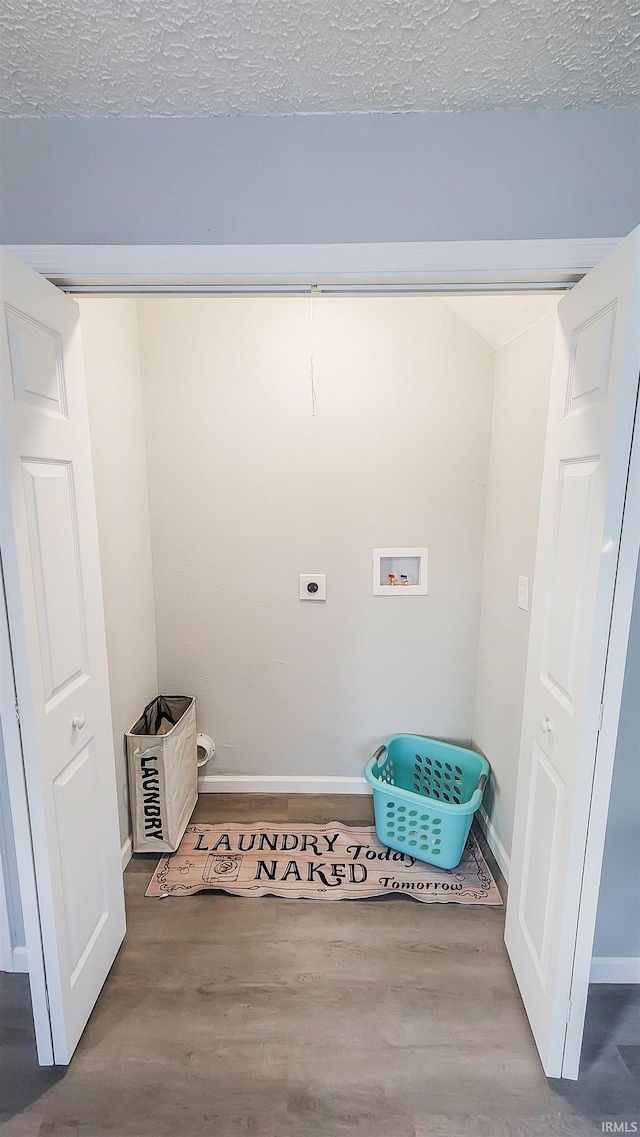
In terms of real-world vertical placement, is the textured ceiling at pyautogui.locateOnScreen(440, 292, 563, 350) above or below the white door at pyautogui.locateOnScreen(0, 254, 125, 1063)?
above

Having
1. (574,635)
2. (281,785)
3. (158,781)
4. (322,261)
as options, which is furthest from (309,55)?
(281,785)

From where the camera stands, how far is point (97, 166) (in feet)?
3.95

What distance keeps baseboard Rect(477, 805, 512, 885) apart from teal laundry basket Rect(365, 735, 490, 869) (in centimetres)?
13

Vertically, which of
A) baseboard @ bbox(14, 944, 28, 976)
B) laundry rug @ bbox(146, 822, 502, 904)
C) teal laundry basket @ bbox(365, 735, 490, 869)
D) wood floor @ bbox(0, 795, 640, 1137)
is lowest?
wood floor @ bbox(0, 795, 640, 1137)

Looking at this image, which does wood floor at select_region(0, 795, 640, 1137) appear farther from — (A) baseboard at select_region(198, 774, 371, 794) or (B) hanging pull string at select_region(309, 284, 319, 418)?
(B) hanging pull string at select_region(309, 284, 319, 418)

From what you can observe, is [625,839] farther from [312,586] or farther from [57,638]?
[57,638]

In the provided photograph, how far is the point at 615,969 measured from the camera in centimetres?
156

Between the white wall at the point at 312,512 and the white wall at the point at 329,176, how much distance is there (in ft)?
3.16

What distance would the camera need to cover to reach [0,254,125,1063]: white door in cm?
111

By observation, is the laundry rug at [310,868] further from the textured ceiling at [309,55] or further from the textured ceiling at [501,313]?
the textured ceiling at [309,55]

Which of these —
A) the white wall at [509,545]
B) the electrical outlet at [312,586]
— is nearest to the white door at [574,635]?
the white wall at [509,545]

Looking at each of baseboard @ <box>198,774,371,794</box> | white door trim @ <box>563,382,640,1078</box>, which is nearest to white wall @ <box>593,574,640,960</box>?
white door trim @ <box>563,382,640,1078</box>

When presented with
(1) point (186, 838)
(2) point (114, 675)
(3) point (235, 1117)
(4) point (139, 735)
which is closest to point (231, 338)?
(2) point (114, 675)

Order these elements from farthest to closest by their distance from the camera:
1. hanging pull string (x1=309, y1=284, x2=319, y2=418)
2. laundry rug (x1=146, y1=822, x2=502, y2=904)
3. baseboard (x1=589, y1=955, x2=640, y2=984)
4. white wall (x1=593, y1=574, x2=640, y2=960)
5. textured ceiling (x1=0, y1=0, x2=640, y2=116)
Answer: hanging pull string (x1=309, y1=284, x2=319, y2=418) → laundry rug (x1=146, y1=822, x2=502, y2=904) → baseboard (x1=589, y1=955, x2=640, y2=984) → white wall (x1=593, y1=574, x2=640, y2=960) → textured ceiling (x1=0, y1=0, x2=640, y2=116)
